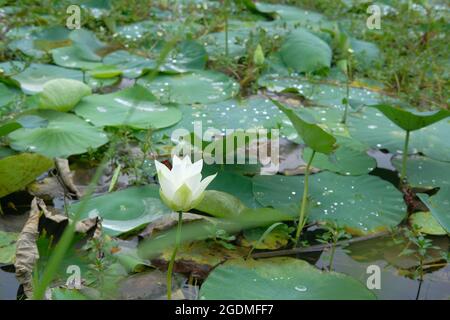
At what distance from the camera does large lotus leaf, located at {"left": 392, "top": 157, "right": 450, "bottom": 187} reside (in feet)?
6.12

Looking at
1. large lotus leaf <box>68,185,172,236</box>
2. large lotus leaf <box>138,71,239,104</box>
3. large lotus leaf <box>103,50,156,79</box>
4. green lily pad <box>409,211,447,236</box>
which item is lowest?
green lily pad <box>409,211,447,236</box>

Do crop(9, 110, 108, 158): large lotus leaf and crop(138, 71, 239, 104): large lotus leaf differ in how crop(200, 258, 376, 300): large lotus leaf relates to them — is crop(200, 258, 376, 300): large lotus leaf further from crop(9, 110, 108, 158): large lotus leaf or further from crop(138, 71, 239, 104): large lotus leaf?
crop(138, 71, 239, 104): large lotus leaf

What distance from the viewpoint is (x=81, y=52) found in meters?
2.75

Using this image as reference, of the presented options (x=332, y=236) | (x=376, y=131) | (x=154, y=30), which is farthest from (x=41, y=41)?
(x=332, y=236)

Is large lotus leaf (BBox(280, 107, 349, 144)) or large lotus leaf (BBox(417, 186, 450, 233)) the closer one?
large lotus leaf (BBox(417, 186, 450, 233))

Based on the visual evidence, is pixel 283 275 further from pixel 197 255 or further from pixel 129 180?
pixel 129 180

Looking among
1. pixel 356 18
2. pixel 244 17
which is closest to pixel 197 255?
pixel 244 17

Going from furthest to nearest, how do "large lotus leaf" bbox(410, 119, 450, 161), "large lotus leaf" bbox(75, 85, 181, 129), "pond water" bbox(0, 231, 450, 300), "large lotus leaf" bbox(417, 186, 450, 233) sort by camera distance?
"large lotus leaf" bbox(75, 85, 181, 129) < "large lotus leaf" bbox(410, 119, 450, 161) < "large lotus leaf" bbox(417, 186, 450, 233) < "pond water" bbox(0, 231, 450, 300)

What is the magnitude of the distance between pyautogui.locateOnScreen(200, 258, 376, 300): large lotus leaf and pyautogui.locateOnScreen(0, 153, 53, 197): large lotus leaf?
63 cm

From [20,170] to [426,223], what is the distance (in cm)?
110

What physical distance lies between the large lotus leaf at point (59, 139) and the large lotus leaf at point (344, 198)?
22.2 inches

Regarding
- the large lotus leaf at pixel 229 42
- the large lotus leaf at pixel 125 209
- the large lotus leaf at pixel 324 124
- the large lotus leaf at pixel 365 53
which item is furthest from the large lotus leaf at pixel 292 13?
the large lotus leaf at pixel 125 209

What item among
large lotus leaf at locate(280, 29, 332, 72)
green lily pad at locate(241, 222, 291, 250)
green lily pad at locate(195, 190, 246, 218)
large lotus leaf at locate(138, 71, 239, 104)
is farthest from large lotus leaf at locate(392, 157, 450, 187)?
large lotus leaf at locate(280, 29, 332, 72)

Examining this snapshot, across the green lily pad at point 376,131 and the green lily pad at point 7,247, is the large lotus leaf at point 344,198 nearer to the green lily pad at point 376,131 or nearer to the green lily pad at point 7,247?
the green lily pad at point 376,131
